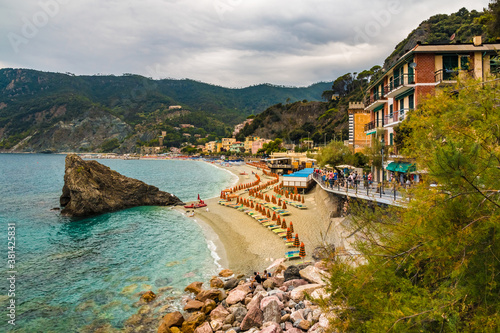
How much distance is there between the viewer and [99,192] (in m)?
32.0

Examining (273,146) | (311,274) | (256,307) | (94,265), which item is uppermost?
(273,146)

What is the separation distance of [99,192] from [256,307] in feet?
90.8

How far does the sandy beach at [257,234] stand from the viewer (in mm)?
16766

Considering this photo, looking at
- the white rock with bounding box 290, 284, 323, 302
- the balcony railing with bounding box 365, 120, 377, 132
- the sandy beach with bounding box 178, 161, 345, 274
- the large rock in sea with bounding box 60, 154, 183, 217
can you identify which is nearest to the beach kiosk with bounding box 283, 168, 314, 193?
the sandy beach with bounding box 178, 161, 345, 274

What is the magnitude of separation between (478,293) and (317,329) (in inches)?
214

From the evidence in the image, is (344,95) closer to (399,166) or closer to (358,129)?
(358,129)

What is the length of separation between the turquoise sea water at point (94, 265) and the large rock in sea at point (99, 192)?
2097 millimetres

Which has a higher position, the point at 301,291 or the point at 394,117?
the point at 394,117

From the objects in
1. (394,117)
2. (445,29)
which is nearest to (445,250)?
(394,117)

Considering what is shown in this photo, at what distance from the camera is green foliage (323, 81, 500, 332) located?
13.4 ft

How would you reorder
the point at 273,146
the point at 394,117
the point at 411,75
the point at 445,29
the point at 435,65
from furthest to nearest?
1. the point at 273,146
2. the point at 445,29
3. the point at 394,117
4. the point at 411,75
5. the point at 435,65

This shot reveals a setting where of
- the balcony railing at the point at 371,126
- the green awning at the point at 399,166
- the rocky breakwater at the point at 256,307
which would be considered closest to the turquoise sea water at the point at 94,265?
the rocky breakwater at the point at 256,307

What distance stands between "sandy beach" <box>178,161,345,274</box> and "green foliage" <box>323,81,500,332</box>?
8112 millimetres

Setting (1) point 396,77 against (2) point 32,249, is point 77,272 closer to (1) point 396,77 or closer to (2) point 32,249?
(2) point 32,249
